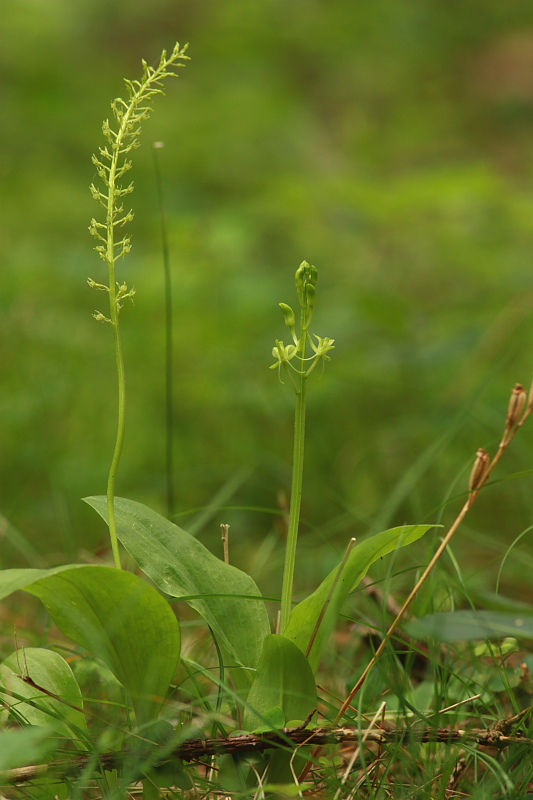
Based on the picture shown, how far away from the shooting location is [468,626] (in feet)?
3.42

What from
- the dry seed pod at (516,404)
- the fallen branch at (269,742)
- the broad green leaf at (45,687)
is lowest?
the fallen branch at (269,742)

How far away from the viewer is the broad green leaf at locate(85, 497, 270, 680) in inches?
37.9

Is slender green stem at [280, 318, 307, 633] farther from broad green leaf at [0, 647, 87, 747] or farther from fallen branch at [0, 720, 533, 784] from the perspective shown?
broad green leaf at [0, 647, 87, 747]

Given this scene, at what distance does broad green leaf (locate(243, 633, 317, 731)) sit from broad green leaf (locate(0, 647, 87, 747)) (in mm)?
224

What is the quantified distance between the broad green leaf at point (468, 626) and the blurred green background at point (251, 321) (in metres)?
0.17

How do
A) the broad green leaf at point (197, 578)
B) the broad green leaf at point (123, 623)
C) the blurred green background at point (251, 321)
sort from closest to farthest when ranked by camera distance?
the broad green leaf at point (123, 623)
the broad green leaf at point (197, 578)
the blurred green background at point (251, 321)

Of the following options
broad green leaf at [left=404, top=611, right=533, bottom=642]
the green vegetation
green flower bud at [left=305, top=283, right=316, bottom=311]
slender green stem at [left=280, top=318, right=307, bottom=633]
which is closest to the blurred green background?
the green vegetation

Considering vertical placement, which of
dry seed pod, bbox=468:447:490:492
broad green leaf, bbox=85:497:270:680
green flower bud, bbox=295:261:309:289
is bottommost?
broad green leaf, bbox=85:497:270:680

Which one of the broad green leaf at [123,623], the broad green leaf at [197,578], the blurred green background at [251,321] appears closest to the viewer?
the broad green leaf at [123,623]

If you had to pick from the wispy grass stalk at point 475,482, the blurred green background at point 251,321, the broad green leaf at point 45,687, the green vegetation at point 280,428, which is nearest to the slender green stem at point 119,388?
the green vegetation at point 280,428

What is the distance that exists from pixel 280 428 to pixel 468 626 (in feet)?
6.47

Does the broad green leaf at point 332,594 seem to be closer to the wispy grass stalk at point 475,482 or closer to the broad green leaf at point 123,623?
the wispy grass stalk at point 475,482

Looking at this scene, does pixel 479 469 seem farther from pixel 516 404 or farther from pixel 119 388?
pixel 119 388

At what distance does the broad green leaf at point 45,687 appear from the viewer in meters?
A: 0.94
